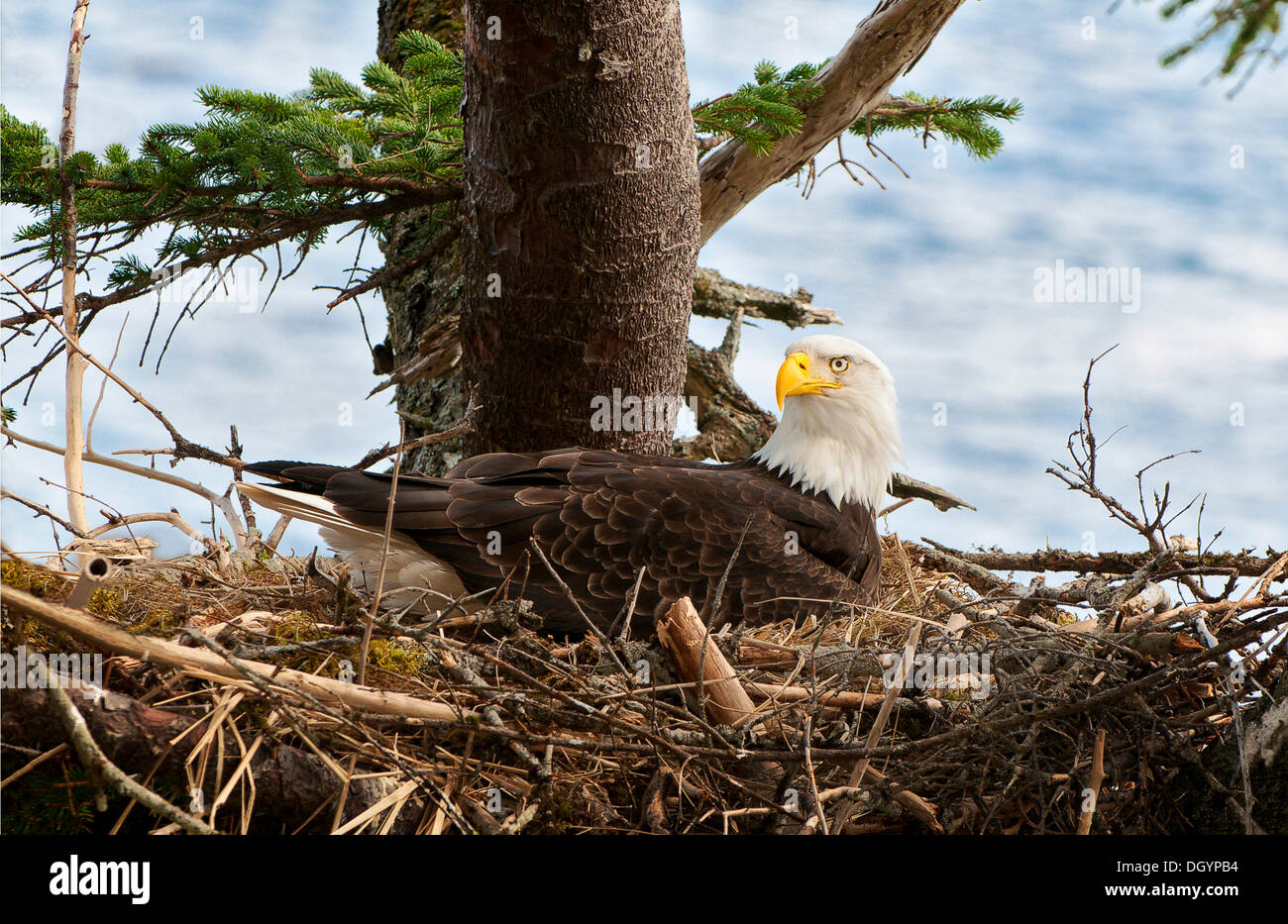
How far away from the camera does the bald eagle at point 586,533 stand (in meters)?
3.61

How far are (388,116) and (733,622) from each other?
9.73 feet

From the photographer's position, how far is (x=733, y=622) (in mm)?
3750

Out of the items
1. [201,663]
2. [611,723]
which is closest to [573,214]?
[611,723]

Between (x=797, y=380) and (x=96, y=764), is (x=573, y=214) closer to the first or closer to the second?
(x=797, y=380)

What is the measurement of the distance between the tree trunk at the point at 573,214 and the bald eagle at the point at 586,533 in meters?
0.48

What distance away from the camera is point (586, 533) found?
3.64m

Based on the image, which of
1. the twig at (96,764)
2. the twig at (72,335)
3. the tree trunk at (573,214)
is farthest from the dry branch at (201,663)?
the tree trunk at (573,214)

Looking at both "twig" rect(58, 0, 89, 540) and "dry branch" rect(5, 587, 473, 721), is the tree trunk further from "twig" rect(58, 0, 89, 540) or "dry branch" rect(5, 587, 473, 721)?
"dry branch" rect(5, 587, 473, 721)

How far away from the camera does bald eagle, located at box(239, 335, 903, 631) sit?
3611mm

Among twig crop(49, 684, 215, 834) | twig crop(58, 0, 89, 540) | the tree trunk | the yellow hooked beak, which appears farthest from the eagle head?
twig crop(49, 684, 215, 834)

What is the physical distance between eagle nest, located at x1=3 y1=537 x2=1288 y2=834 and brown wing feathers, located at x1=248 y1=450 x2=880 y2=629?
393mm

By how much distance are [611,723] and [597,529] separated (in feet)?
4.00
